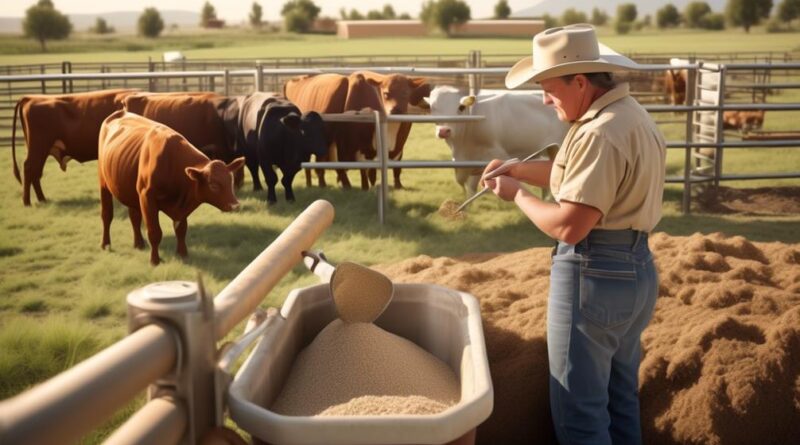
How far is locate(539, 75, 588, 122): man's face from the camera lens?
267 cm

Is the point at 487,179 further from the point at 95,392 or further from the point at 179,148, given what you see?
the point at 179,148

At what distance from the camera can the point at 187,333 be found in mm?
1816

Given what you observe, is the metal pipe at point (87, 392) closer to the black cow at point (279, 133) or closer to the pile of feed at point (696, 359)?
the pile of feed at point (696, 359)

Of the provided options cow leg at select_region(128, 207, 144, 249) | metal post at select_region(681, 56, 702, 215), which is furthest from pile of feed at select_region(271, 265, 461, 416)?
Answer: metal post at select_region(681, 56, 702, 215)

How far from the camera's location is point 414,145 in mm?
14992

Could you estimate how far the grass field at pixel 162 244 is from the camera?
14.9ft

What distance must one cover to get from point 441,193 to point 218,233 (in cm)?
298

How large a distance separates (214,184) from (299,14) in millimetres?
88579

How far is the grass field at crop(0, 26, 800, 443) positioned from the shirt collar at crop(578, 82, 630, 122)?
2.16m

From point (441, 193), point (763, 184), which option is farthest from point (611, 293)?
point (763, 184)

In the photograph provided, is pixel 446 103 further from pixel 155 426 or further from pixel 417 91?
pixel 155 426

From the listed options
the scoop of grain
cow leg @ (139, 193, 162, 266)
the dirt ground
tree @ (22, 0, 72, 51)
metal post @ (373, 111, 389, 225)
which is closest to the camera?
the scoop of grain

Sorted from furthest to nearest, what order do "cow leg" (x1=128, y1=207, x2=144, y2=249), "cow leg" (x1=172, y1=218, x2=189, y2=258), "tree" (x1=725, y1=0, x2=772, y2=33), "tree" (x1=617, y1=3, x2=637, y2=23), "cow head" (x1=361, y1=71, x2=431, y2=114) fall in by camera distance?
1. "tree" (x1=617, y1=3, x2=637, y2=23)
2. "tree" (x1=725, y1=0, x2=772, y2=33)
3. "cow head" (x1=361, y1=71, x2=431, y2=114)
4. "cow leg" (x1=128, y1=207, x2=144, y2=249)
5. "cow leg" (x1=172, y1=218, x2=189, y2=258)

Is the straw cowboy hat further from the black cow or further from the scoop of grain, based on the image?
the black cow
